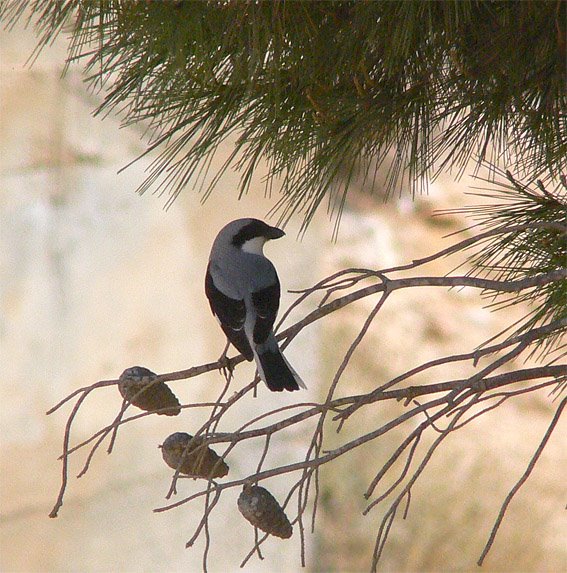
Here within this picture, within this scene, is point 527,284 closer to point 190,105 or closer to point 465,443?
point 190,105

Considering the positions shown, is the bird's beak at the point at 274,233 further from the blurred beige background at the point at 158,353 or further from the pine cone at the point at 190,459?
the blurred beige background at the point at 158,353

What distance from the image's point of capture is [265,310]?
47.6 inches

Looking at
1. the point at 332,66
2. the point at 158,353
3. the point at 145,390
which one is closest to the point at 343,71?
the point at 332,66

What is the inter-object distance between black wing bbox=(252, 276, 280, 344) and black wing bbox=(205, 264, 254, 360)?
0.07 feet

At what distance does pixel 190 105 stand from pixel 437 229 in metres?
2.58

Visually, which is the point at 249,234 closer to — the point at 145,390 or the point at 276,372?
the point at 276,372

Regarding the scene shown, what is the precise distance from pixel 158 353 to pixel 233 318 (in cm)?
233

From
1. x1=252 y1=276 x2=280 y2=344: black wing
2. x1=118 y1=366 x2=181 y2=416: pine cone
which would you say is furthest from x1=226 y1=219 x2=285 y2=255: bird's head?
x1=118 y1=366 x2=181 y2=416: pine cone

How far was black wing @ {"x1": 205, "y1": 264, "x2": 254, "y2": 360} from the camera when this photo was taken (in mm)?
1177

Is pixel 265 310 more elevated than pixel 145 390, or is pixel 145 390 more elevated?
pixel 265 310

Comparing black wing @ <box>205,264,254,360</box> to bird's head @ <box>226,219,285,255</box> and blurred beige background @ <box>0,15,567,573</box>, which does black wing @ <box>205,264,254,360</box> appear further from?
blurred beige background @ <box>0,15,567,573</box>

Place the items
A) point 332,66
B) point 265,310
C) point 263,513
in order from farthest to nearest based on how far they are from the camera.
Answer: point 265,310 < point 332,66 < point 263,513

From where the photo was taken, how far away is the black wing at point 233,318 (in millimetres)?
1177

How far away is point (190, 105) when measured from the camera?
988 mm
